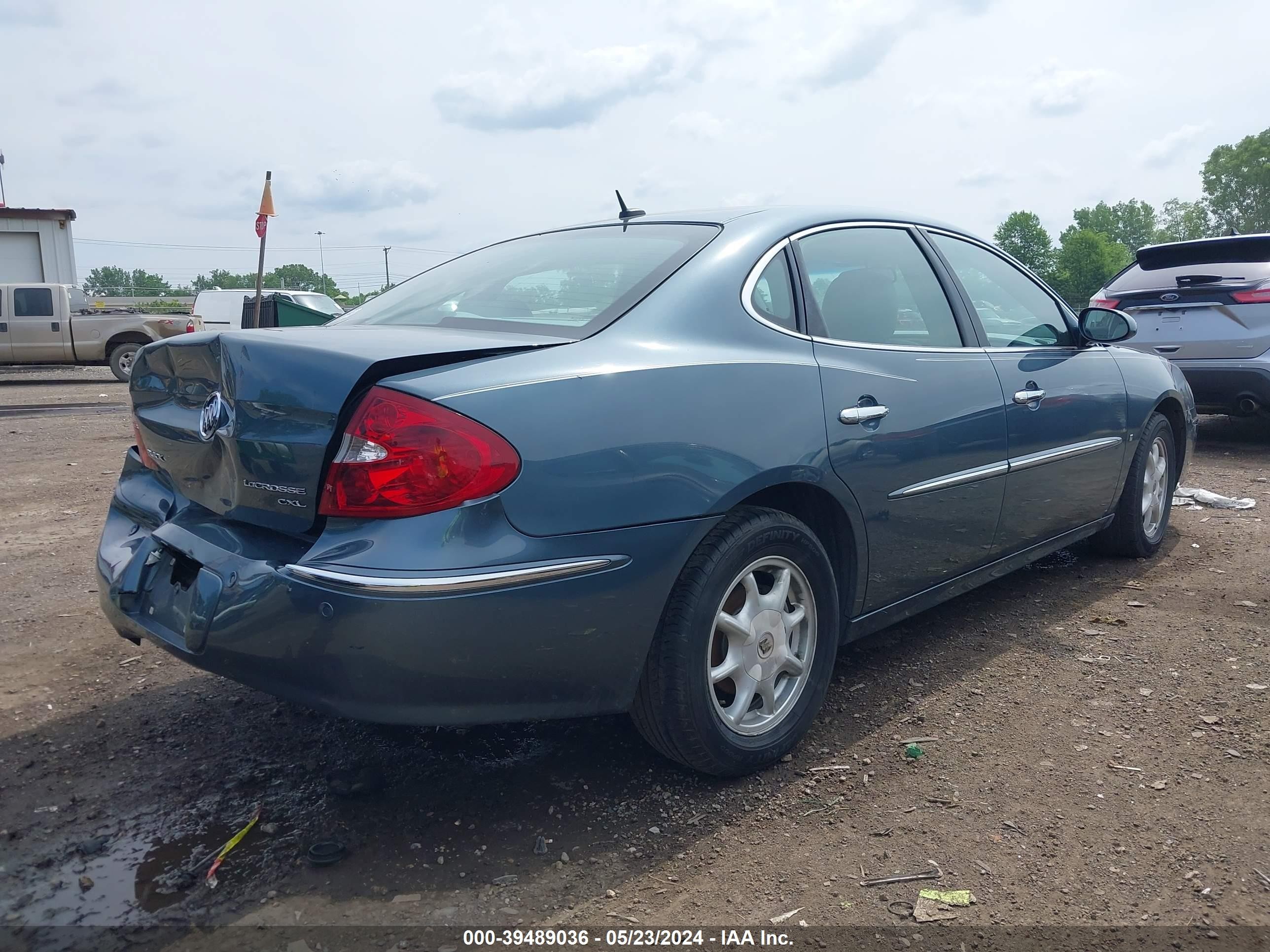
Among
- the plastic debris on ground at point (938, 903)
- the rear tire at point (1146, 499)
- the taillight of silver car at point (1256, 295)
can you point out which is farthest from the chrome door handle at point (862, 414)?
the taillight of silver car at point (1256, 295)

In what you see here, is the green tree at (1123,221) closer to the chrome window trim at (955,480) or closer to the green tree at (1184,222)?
the green tree at (1184,222)

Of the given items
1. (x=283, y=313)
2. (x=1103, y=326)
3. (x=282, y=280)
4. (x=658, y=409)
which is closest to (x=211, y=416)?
(x=658, y=409)

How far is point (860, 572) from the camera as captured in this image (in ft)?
10.3

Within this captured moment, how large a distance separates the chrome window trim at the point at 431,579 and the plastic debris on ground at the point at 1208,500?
16.5 ft

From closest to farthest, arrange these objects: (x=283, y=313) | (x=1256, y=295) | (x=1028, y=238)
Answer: (x=1256, y=295), (x=283, y=313), (x=1028, y=238)

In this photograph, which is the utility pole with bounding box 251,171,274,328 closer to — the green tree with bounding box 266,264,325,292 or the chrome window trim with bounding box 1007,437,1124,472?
the chrome window trim with bounding box 1007,437,1124,472

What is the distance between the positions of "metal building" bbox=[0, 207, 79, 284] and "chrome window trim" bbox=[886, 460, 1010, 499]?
27.7 m

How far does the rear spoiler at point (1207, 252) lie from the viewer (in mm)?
7598

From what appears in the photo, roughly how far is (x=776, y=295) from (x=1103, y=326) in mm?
2006

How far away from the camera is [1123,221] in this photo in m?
128

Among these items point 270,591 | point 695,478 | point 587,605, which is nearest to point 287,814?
point 270,591

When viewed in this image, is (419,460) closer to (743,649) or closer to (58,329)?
(743,649)

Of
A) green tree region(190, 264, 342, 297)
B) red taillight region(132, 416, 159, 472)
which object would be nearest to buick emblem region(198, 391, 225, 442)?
red taillight region(132, 416, 159, 472)

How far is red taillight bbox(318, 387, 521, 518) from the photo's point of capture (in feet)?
7.32
